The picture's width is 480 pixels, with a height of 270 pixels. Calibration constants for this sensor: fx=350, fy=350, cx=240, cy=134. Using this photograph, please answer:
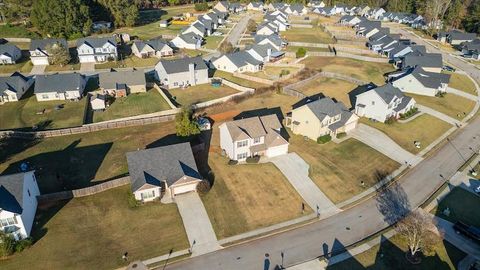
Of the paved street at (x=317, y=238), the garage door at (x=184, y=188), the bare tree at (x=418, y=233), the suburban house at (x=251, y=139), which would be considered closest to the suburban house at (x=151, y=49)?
the suburban house at (x=251, y=139)

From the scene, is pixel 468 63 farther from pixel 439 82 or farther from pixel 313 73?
pixel 313 73

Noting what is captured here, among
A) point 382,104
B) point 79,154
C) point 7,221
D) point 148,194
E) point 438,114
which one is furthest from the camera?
point 438,114

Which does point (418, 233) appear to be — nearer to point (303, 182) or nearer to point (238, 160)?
point (303, 182)

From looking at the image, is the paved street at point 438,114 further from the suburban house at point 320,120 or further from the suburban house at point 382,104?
the suburban house at point 320,120

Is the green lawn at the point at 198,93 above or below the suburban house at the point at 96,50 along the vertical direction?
below

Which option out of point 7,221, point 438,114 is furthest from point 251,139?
point 438,114

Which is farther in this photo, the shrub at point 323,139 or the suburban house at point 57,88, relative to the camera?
the suburban house at point 57,88
